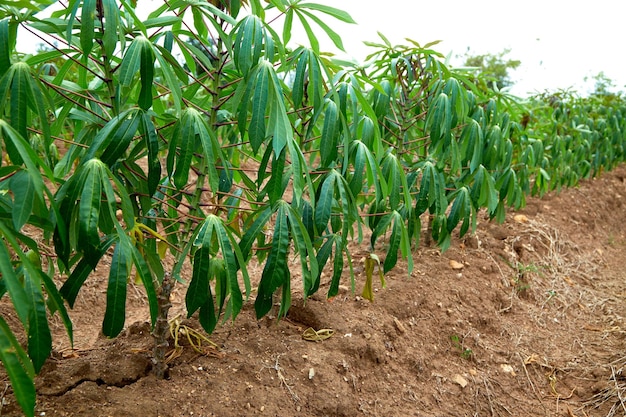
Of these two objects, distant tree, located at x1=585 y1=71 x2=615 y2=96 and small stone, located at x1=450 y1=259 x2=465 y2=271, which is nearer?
small stone, located at x1=450 y1=259 x2=465 y2=271

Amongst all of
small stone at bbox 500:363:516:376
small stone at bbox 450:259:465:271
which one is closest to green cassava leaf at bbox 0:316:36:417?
small stone at bbox 500:363:516:376

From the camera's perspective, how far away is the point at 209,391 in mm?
1685

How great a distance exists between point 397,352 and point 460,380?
11.4 inches

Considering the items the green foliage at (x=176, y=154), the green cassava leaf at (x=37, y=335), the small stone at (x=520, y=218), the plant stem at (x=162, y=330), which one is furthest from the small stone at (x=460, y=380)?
the small stone at (x=520, y=218)

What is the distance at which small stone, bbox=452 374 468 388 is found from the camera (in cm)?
216

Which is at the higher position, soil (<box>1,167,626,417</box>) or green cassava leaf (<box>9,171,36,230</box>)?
green cassava leaf (<box>9,171,36,230</box>)

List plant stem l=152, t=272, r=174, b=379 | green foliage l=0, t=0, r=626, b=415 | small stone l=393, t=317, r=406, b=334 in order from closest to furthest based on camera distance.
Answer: green foliage l=0, t=0, r=626, b=415 → plant stem l=152, t=272, r=174, b=379 → small stone l=393, t=317, r=406, b=334

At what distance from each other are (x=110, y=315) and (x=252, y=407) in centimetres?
70

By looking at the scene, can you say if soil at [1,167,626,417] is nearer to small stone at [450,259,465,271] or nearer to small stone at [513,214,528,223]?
small stone at [450,259,465,271]

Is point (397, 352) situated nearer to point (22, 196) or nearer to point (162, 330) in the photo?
point (162, 330)

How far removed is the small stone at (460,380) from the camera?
7.08 feet

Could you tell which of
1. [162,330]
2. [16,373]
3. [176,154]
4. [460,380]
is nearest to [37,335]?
[16,373]

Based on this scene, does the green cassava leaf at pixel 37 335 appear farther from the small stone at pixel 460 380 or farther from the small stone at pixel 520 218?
the small stone at pixel 520 218

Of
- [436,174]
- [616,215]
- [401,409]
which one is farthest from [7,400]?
[616,215]
